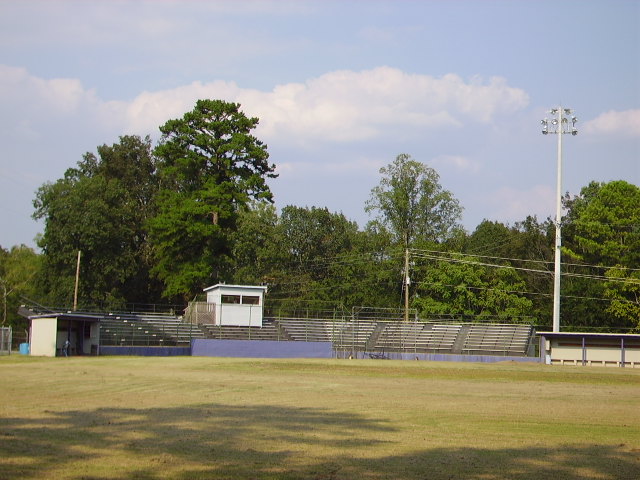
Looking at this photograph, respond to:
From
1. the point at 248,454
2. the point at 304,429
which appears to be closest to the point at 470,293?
the point at 304,429

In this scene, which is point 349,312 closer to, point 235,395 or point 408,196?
point 408,196

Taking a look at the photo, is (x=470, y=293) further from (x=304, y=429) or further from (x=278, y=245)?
(x=304, y=429)

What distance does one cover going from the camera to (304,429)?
1828 cm

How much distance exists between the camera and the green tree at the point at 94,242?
77312 millimetres

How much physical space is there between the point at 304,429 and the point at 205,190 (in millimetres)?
59113

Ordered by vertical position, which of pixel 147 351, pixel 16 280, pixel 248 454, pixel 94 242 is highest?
pixel 94 242

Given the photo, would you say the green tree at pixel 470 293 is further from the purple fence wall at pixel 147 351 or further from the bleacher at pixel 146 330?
the purple fence wall at pixel 147 351

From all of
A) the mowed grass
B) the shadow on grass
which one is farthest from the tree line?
the shadow on grass

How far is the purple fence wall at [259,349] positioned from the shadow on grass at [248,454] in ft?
150

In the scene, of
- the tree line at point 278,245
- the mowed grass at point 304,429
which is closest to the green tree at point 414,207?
the tree line at point 278,245

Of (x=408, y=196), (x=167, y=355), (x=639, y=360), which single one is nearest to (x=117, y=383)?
(x=167, y=355)

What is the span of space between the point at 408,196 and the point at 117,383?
67.0 metres

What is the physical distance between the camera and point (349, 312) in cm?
9119

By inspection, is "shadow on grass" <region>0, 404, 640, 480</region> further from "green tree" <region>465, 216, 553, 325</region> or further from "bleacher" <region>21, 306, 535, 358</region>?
"green tree" <region>465, 216, 553, 325</region>
